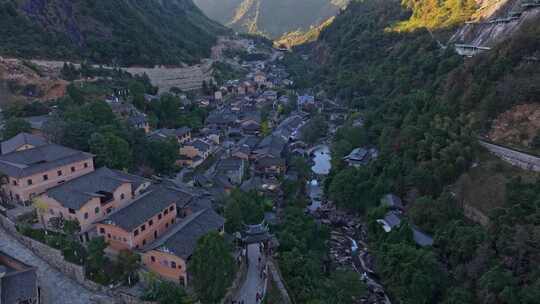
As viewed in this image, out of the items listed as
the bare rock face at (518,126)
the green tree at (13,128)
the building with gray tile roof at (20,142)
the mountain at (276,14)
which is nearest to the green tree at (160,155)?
the building with gray tile roof at (20,142)

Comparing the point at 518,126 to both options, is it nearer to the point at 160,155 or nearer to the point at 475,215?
the point at 475,215

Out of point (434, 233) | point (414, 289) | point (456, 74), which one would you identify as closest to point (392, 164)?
point (434, 233)

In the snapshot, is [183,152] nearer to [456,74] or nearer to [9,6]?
[456,74]

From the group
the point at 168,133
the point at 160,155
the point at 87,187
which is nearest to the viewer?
the point at 87,187

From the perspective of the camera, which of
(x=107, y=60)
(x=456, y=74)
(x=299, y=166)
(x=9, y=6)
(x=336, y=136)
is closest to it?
Answer: (x=456, y=74)

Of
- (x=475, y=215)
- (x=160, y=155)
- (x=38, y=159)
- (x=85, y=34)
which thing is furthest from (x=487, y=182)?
(x=85, y=34)

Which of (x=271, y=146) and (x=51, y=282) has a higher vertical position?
(x=271, y=146)

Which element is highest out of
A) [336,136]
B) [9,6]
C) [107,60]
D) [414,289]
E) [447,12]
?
[447,12]
